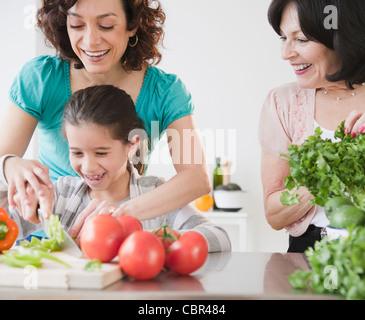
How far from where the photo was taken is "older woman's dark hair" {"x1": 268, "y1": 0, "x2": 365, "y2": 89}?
1478 mm

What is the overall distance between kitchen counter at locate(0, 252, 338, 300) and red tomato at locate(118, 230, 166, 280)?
3cm

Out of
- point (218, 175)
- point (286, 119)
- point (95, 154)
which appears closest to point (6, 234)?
point (95, 154)

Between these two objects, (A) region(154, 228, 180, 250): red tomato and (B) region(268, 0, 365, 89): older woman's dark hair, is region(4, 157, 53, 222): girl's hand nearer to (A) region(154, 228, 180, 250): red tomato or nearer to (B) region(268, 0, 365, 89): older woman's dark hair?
(A) region(154, 228, 180, 250): red tomato

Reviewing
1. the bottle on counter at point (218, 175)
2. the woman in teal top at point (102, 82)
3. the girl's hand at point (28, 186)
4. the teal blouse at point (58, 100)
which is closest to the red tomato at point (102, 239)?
the girl's hand at point (28, 186)

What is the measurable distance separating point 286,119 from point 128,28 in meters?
0.61

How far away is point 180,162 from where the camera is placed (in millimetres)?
1605

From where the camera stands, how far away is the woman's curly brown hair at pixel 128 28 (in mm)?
1562

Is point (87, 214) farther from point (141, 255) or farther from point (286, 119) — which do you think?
point (286, 119)

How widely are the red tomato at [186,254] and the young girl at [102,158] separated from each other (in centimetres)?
41

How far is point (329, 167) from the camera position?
42.1 inches

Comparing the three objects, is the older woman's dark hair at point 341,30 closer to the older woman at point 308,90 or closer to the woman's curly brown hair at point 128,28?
the older woman at point 308,90

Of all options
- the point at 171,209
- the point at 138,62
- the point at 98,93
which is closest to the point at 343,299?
the point at 171,209

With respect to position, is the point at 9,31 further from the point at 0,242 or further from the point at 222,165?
the point at 0,242

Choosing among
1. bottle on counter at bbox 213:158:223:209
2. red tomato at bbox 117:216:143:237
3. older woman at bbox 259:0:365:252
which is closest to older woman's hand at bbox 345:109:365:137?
older woman at bbox 259:0:365:252
